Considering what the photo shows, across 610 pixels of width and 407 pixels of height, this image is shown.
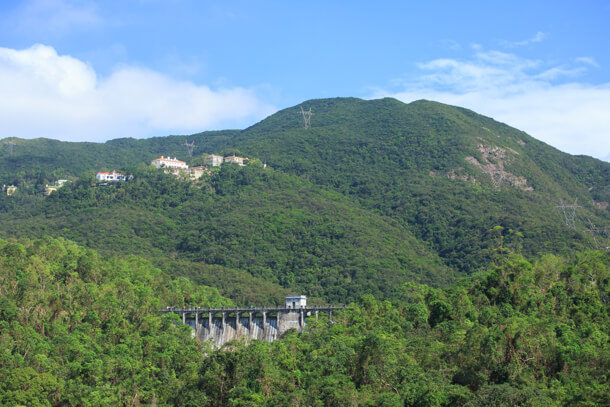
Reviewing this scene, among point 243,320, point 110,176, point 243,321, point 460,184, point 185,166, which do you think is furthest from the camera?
point 185,166

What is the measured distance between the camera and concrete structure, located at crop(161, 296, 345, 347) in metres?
89.0

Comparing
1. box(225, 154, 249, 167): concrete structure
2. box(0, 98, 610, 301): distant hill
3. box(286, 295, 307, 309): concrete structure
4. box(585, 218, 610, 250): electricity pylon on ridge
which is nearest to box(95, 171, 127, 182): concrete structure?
box(0, 98, 610, 301): distant hill

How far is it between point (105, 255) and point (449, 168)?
3390 inches

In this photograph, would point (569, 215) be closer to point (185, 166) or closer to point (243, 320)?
point (243, 320)

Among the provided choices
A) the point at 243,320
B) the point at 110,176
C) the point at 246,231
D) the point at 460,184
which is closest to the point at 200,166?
the point at 110,176

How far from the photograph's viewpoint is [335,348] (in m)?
61.8

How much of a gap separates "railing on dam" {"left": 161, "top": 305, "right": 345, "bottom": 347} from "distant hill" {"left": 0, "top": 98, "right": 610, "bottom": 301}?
13.6m

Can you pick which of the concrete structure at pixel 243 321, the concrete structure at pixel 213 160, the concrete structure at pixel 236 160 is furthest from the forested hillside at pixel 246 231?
the concrete structure at pixel 213 160

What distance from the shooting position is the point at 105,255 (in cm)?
11725

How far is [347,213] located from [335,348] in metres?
86.6

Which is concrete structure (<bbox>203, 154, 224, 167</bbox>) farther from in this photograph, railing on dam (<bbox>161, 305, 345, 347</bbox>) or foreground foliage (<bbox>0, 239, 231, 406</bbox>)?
railing on dam (<bbox>161, 305, 345, 347</bbox>)

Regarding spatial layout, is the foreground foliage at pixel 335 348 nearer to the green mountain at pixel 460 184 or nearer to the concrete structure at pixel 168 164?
the green mountain at pixel 460 184

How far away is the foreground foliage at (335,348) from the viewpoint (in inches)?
2115

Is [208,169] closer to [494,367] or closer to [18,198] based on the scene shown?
[18,198]
